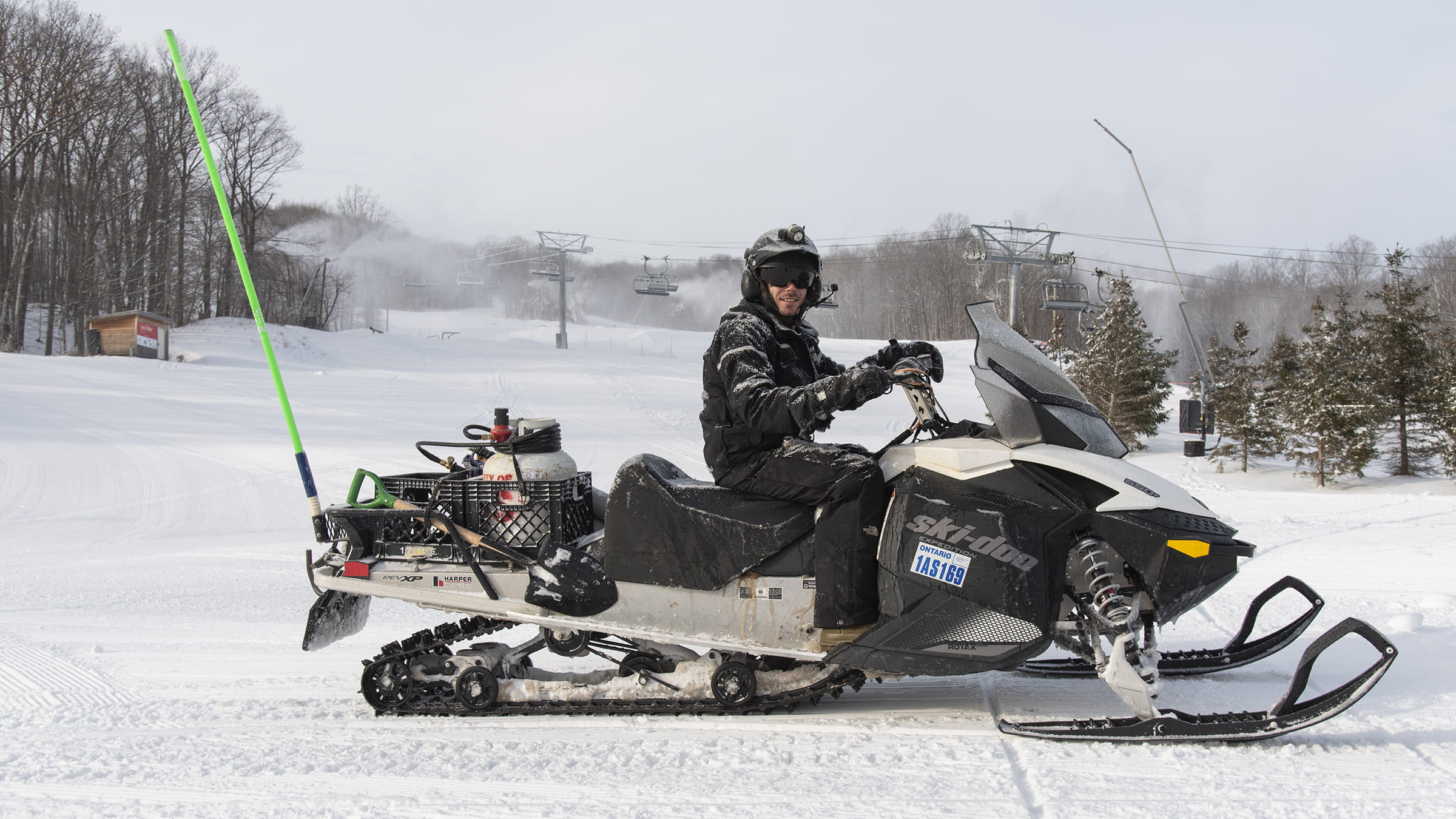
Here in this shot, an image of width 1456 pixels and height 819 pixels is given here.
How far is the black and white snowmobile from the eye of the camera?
2.86 m

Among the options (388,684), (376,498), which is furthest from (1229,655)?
(376,498)

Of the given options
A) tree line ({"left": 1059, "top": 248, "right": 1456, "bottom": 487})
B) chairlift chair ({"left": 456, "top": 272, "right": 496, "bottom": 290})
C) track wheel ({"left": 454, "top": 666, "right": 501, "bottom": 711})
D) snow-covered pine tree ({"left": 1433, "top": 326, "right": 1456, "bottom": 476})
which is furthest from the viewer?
chairlift chair ({"left": 456, "top": 272, "right": 496, "bottom": 290})

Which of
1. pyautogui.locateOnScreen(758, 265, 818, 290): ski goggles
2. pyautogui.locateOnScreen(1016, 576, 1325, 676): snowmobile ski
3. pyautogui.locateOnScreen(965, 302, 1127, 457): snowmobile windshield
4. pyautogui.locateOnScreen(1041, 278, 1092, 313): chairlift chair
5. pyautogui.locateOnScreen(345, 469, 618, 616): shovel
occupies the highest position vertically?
pyautogui.locateOnScreen(1041, 278, 1092, 313): chairlift chair

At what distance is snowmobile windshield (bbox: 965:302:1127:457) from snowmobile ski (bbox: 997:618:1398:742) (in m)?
0.83

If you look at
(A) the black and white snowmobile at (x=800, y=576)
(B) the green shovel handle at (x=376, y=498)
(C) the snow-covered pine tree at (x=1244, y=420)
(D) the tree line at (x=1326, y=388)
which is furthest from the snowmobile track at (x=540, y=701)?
(C) the snow-covered pine tree at (x=1244, y=420)

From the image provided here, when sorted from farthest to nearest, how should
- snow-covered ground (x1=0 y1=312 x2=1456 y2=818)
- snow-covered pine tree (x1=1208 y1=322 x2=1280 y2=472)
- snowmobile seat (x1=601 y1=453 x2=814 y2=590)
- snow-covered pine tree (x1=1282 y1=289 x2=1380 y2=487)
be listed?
snow-covered pine tree (x1=1208 y1=322 x2=1280 y2=472)
snow-covered pine tree (x1=1282 y1=289 x2=1380 y2=487)
snowmobile seat (x1=601 y1=453 x2=814 y2=590)
snow-covered ground (x1=0 y1=312 x2=1456 y2=818)

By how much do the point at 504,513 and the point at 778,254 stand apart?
1.44 metres

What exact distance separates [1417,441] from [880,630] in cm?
2361

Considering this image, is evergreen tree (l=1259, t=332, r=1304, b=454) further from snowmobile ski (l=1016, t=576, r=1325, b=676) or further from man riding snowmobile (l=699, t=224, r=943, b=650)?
man riding snowmobile (l=699, t=224, r=943, b=650)

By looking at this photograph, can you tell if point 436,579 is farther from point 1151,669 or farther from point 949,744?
point 1151,669

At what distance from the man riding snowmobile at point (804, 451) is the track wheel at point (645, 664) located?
0.68 meters

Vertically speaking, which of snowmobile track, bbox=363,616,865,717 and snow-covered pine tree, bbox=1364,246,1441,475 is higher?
snow-covered pine tree, bbox=1364,246,1441,475

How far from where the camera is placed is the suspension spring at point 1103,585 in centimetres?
278

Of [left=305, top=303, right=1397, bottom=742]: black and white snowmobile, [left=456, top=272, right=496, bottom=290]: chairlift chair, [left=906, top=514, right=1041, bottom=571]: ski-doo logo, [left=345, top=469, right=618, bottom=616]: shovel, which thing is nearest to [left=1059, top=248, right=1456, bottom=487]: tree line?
[left=305, top=303, right=1397, bottom=742]: black and white snowmobile
